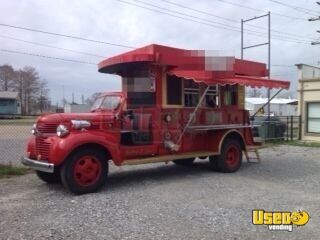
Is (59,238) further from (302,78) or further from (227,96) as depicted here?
(302,78)

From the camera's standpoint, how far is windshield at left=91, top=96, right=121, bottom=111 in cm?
988

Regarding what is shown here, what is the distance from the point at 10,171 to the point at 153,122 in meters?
4.01

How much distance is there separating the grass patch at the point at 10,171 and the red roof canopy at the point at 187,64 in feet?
10.9

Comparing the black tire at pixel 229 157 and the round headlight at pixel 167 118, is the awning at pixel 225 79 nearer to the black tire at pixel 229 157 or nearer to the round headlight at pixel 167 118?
the round headlight at pixel 167 118

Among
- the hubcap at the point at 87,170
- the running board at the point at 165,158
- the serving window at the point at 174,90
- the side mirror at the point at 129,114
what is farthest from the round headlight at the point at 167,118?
the hubcap at the point at 87,170

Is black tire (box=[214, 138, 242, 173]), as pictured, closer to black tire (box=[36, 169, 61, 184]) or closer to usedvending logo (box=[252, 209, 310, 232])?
black tire (box=[36, 169, 61, 184])

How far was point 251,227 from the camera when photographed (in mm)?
6270

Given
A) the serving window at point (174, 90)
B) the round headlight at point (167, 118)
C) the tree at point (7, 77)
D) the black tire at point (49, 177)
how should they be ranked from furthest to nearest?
the tree at point (7, 77), the serving window at point (174, 90), the round headlight at point (167, 118), the black tire at point (49, 177)

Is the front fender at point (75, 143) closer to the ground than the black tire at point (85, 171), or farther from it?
farther from it

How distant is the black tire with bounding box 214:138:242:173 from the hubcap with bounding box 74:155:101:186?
3.80m

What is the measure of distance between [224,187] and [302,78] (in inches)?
636

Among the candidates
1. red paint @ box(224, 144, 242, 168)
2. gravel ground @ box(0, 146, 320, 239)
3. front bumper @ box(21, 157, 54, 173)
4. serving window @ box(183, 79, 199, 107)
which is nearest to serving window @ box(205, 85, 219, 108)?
serving window @ box(183, 79, 199, 107)

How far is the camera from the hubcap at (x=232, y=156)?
1162 centimetres

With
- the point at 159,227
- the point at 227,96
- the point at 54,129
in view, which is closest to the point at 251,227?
the point at 159,227
